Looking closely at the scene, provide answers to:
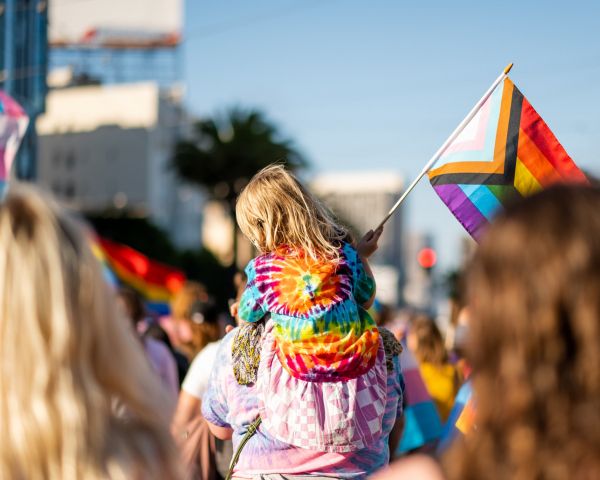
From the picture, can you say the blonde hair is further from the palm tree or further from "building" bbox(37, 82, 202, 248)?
"building" bbox(37, 82, 202, 248)

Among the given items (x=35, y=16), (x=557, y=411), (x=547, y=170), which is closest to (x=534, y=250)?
(x=557, y=411)

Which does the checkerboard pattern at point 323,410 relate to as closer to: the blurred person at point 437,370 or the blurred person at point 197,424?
the blurred person at point 197,424

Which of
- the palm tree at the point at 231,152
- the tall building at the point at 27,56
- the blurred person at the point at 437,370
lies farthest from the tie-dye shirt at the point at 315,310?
the palm tree at the point at 231,152

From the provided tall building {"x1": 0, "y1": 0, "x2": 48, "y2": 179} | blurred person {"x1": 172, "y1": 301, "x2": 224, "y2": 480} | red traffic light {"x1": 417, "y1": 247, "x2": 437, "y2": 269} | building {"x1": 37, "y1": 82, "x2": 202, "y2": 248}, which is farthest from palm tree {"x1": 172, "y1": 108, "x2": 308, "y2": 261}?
blurred person {"x1": 172, "y1": 301, "x2": 224, "y2": 480}

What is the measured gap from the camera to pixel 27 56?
29938 millimetres

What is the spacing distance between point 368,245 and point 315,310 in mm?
559

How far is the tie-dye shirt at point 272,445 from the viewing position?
10.3 feet

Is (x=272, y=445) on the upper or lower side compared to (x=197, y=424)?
upper

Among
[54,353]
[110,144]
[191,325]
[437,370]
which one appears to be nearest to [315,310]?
[54,353]

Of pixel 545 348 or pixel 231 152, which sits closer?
pixel 545 348

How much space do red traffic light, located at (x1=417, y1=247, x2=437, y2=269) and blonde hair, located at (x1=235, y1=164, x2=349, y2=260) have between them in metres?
15.7

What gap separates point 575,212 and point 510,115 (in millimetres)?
3001

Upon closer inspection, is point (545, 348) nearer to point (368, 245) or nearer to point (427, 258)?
point (368, 245)

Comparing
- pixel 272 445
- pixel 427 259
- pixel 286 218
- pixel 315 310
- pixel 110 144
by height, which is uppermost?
pixel 286 218
